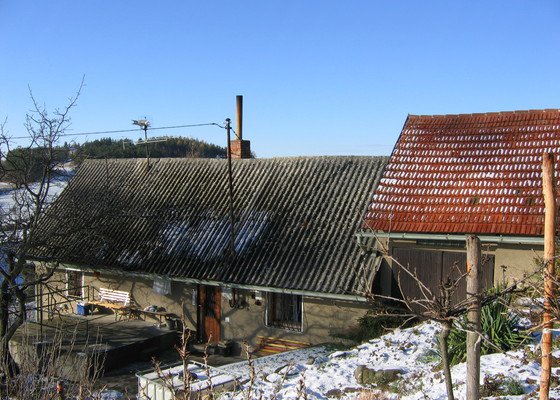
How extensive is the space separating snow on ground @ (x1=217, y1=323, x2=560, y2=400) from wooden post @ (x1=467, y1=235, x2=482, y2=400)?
2.00m

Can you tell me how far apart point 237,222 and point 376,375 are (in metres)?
9.13

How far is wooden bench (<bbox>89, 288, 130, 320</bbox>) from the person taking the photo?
18.1 m

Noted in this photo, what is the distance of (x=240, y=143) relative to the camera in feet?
72.7

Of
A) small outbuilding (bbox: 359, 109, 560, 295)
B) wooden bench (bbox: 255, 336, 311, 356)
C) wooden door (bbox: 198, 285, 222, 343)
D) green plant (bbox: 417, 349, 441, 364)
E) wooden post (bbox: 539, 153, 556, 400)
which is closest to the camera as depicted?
wooden post (bbox: 539, 153, 556, 400)

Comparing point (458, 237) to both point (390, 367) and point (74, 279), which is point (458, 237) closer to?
point (390, 367)

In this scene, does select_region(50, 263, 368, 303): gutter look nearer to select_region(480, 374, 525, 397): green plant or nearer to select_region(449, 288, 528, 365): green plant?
select_region(449, 288, 528, 365): green plant

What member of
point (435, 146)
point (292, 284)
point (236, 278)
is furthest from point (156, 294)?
point (435, 146)

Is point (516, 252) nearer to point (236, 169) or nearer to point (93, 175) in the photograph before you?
point (236, 169)

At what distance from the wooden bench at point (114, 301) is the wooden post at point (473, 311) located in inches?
580

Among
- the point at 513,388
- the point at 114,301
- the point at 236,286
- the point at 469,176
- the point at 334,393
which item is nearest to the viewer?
the point at 513,388

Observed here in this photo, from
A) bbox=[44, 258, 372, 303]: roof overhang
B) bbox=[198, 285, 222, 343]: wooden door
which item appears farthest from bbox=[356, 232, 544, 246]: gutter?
bbox=[198, 285, 222, 343]: wooden door

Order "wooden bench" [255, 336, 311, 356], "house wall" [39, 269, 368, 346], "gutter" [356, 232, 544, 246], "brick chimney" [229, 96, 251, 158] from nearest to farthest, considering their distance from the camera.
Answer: "gutter" [356, 232, 544, 246], "house wall" [39, 269, 368, 346], "wooden bench" [255, 336, 311, 356], "brick chimney" [229, 96, 251, 158]

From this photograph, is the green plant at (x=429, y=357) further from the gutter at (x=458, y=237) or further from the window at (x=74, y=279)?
the window at (x=74, y=279)

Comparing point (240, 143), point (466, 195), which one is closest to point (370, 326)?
point (466, 195)
